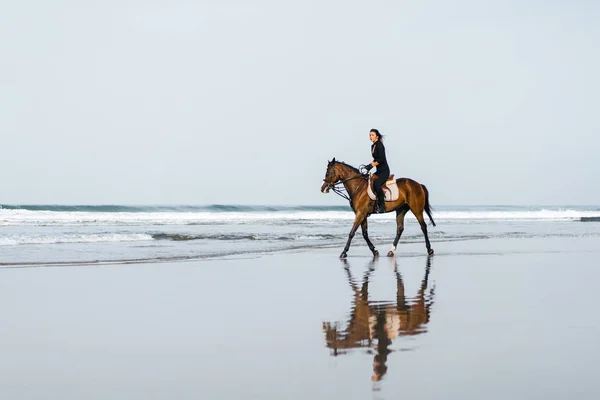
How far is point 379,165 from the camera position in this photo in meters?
14.7

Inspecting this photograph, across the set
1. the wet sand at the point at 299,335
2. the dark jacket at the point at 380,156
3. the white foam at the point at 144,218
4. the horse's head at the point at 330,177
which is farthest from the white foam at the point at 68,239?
the white foam at the point at 144,218

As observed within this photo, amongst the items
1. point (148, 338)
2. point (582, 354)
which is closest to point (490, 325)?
point (582, 354)

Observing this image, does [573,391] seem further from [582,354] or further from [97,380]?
[97,380]

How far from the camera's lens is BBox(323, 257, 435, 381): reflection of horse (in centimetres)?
500

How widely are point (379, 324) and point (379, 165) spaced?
888 cm

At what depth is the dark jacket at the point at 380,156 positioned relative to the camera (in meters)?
14.4

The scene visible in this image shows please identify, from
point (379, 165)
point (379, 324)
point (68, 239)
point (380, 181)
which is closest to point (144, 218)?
point (68, 239)

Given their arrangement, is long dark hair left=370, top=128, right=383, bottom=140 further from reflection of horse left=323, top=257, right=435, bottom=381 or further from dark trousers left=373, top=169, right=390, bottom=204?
reflection of horse left=323, top=257, right=435, bottom=381

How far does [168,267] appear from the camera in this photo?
470 inches

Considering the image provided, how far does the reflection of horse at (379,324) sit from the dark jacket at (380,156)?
6.23 m

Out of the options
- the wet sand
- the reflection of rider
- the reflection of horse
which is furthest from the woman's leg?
the reflection of horse

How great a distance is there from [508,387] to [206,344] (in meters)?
2.27

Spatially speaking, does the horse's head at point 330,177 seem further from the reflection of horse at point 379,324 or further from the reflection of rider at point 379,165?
the reflection of horse at point 379,324

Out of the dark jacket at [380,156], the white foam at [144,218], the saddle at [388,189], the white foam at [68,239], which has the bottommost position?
the white foam at [68,239]
